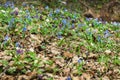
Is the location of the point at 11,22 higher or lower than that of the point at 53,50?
higher

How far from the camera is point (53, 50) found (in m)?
5.70

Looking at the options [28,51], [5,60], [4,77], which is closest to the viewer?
[4,77]

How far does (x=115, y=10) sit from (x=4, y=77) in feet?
25.0

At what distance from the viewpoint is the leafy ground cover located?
481 cm

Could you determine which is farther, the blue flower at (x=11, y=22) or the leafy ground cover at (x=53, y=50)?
the blue flower at (x=11, y=22)

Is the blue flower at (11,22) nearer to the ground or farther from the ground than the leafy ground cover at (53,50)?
farther from the ground

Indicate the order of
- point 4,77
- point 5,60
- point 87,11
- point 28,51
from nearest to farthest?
point 4,77 → point 5,60 → point 28,51 → point 87,11

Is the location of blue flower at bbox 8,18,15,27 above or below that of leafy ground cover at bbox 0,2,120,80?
above

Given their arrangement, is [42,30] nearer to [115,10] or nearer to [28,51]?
[28,51]

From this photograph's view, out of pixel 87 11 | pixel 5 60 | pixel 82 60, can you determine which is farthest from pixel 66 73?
pixel 87 11

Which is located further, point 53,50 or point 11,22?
point 11,22

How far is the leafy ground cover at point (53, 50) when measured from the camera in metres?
4.81

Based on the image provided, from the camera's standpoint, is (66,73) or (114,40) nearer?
(66,73)

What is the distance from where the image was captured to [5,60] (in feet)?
15.9
